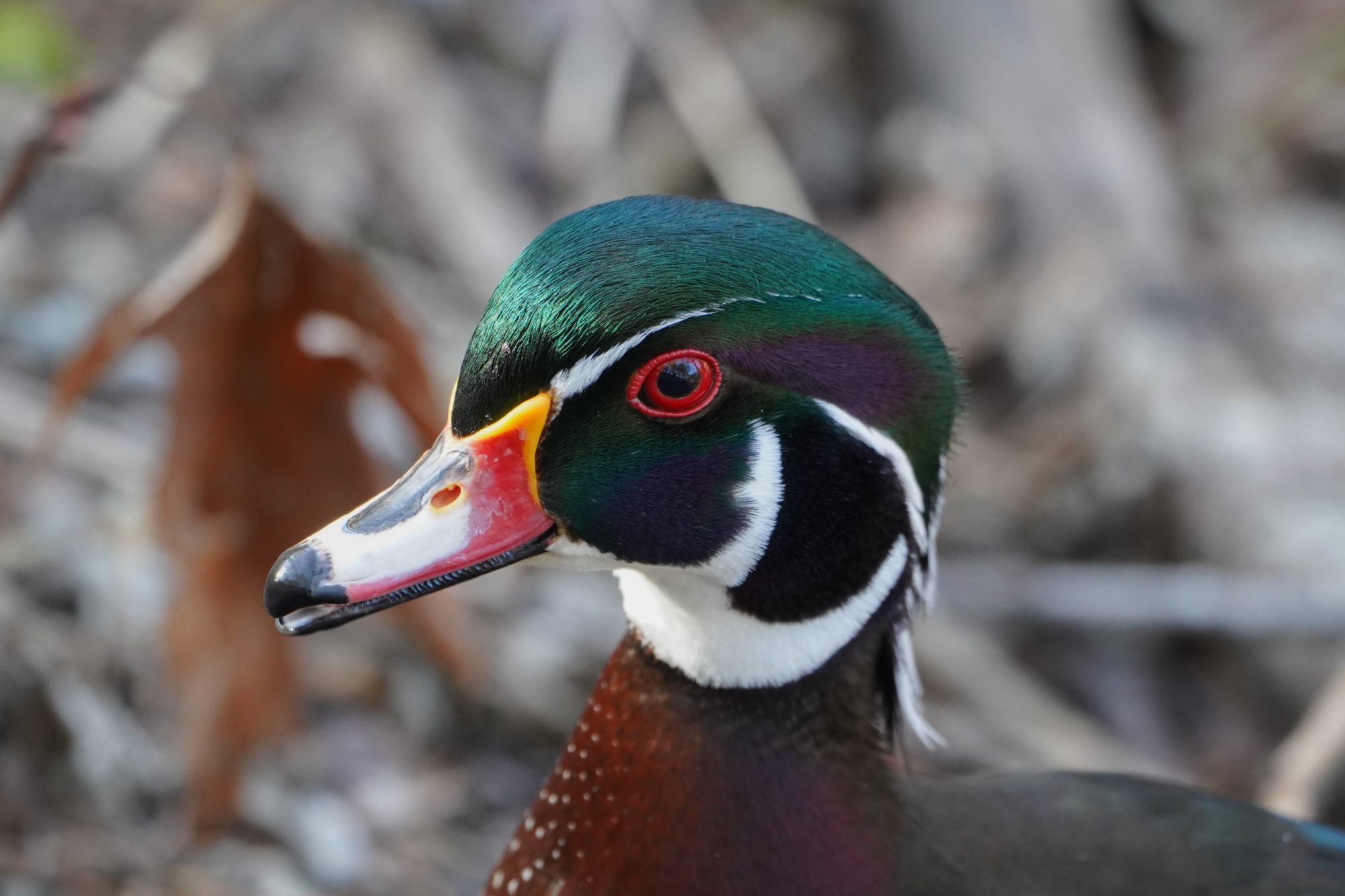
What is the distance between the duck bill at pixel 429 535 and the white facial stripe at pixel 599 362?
0.07 feet

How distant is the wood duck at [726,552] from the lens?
52.9 inches

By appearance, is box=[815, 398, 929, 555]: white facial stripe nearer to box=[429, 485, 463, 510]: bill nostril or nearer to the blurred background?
box=[429, 485, 463, 510]: bill nostril

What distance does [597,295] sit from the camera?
52.1 inches

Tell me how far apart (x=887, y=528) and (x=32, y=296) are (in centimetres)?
244

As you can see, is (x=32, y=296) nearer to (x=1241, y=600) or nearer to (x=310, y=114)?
(x=310, y=114)

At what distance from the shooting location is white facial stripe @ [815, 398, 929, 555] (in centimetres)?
142

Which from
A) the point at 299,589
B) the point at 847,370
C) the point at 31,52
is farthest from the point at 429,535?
the point at 31,52

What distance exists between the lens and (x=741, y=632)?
4.98ft

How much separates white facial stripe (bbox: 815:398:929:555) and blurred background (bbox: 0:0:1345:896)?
730 mm

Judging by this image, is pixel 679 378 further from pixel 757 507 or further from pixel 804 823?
pixel 804 823

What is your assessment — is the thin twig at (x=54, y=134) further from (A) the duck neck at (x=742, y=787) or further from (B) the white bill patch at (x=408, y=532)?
(A) the duck neck at (x=742, y=787)

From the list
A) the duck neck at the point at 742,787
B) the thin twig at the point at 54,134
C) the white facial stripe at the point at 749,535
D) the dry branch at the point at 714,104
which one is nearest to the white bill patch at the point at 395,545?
the white facial stripe at the point at 749,535

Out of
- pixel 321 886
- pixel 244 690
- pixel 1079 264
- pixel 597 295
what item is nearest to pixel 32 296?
pixel 244 690

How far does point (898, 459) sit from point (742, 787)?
0.40 metres
